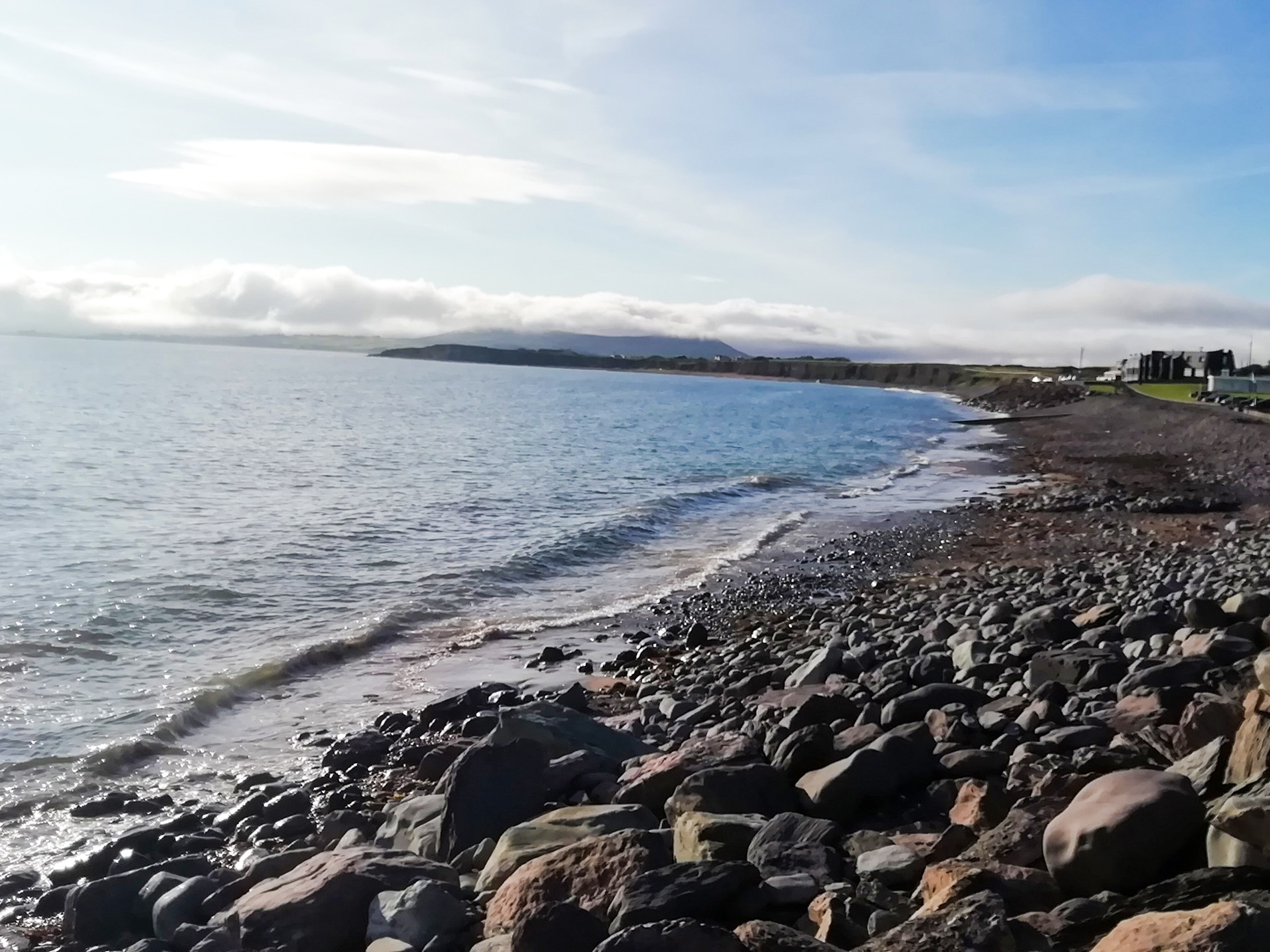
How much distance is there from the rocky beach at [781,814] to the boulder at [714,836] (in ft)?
0.06

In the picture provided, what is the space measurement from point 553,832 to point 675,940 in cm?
192

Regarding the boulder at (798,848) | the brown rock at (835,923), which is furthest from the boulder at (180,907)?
the brown rock at (835,923)

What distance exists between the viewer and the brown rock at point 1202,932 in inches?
136

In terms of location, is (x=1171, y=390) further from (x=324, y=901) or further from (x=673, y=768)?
(x=324, y=901)

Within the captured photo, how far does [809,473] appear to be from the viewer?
40.3 metres

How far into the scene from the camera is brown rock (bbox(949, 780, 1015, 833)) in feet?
18.6

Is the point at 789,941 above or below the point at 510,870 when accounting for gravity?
above

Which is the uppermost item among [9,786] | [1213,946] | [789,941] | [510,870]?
[1213,946]

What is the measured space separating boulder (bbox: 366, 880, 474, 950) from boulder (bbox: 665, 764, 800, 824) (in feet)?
4.67

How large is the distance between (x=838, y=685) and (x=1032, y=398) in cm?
9943

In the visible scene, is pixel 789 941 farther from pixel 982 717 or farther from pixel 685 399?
pixel 685 399

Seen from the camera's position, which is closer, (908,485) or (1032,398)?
(908,485)

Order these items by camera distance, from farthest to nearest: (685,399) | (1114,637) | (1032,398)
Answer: (685,399) → (1032,398) → (1114,637)

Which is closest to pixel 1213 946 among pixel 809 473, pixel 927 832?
pixel 927 832
